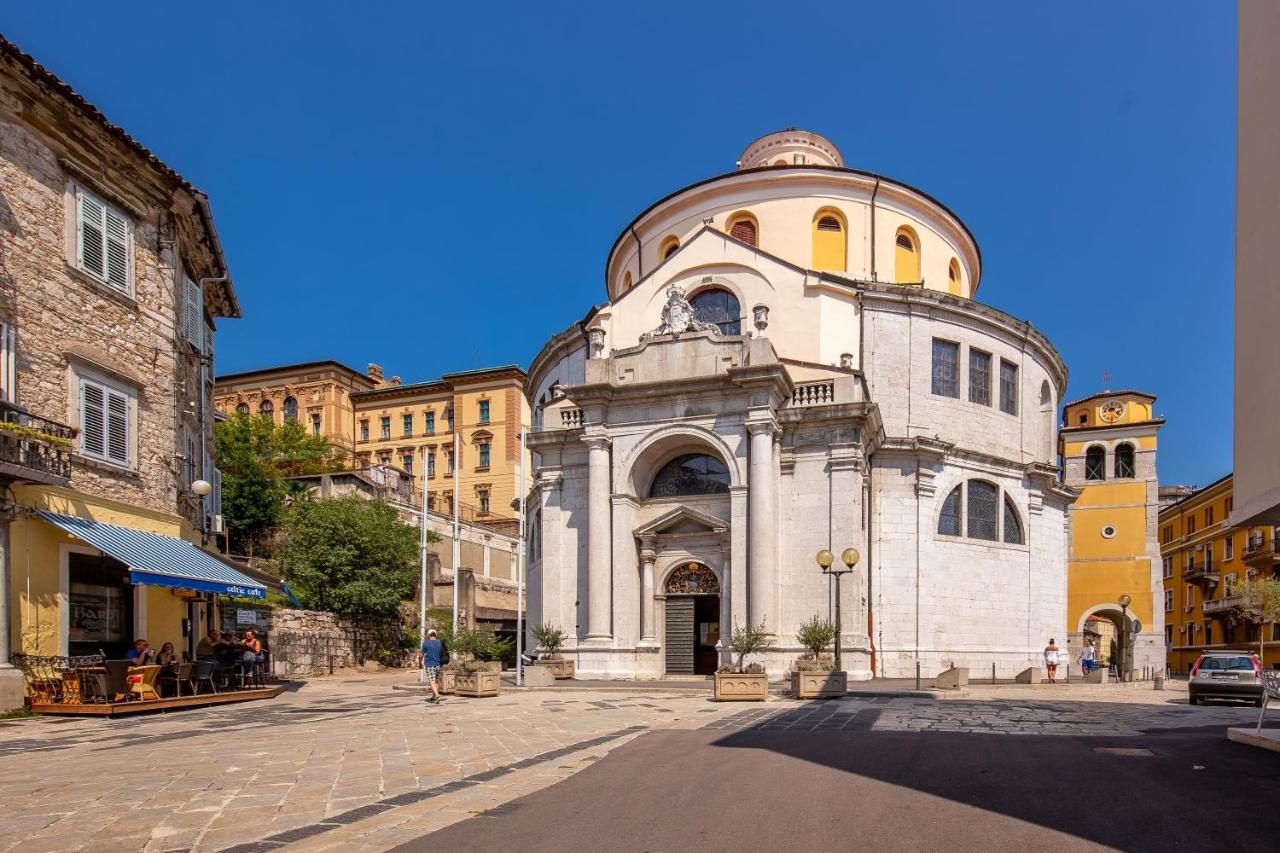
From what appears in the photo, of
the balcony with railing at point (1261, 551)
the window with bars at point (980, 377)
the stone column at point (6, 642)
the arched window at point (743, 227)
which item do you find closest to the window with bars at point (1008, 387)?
the window with bars at point (980, 377)

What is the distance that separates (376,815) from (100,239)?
1642 centimetres

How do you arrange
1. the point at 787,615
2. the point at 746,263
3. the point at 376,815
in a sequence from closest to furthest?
the point at 376,815, the point at 787,615, the point at 746,263

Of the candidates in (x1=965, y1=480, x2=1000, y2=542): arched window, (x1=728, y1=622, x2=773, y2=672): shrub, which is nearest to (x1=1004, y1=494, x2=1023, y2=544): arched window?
(x1=965, y1=480, x2=1000, y2=542): arched window

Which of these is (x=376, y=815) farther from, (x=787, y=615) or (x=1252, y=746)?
(x=787, y=615)

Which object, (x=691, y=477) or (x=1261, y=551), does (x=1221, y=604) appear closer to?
(x=1261, y=551)

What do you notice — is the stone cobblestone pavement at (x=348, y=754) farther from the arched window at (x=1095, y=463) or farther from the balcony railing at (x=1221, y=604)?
the balcony railing at (x=1221, y=604)

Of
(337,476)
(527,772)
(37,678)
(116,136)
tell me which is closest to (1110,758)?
(527,772)

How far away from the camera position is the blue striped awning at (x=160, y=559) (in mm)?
18219

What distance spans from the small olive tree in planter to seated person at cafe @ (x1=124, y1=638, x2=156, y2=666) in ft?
44.2

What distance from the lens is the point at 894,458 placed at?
115 feet

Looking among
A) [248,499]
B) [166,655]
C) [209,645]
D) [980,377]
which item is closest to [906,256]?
[980,377]

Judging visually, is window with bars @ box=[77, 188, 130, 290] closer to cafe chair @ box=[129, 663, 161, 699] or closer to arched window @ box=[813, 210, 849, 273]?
cafe chair @ box=[129, 663, 161, 699]

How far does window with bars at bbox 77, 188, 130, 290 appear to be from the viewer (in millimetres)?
20078

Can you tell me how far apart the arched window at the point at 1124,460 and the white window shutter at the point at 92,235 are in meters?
48.6
